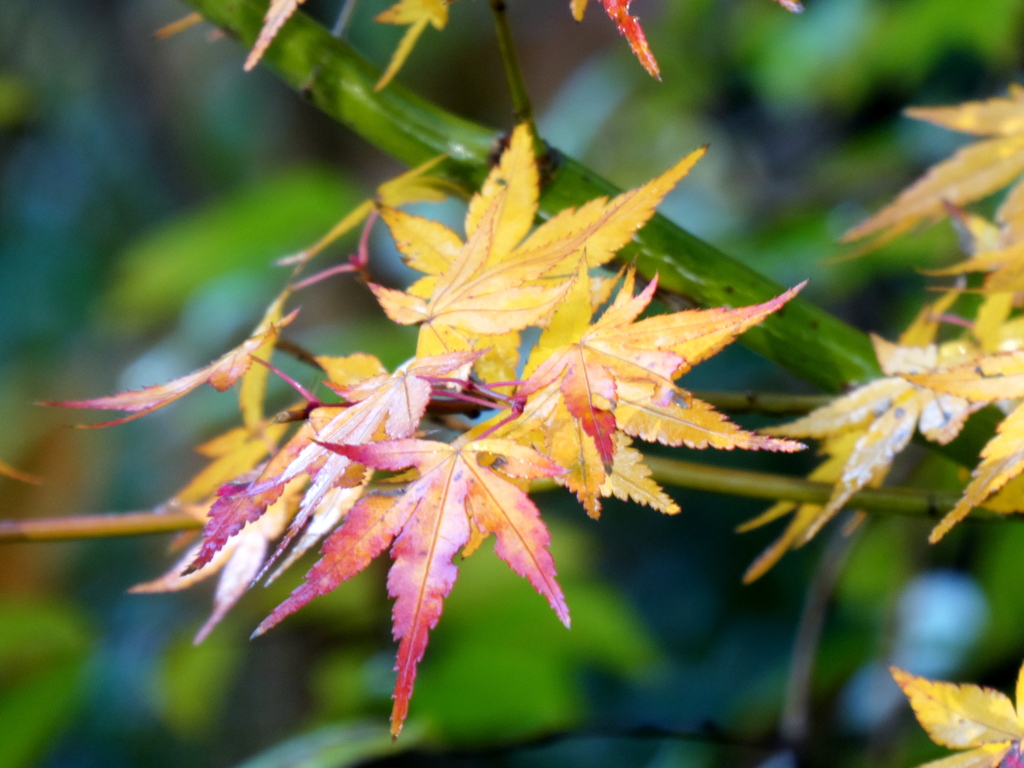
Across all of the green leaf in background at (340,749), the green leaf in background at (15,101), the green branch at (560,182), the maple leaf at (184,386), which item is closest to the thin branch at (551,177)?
the green branch at (560,182)

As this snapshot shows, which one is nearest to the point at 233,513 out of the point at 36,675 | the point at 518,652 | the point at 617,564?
the point at 518,652

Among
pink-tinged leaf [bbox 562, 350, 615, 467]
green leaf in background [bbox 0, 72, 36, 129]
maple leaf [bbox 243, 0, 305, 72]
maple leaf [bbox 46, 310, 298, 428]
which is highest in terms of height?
maple leaf [bbox 243, 0, 305, 72]

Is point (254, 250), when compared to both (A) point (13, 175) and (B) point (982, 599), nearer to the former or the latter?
(B) point (982, 599)

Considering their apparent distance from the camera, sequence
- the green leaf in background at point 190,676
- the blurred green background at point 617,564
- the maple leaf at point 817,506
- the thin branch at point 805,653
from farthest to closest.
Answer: the green leaf in background at point 190,676, the blurred green background at point 617,564, the thin branch at point 805,653, the maple leaf at point 817,506

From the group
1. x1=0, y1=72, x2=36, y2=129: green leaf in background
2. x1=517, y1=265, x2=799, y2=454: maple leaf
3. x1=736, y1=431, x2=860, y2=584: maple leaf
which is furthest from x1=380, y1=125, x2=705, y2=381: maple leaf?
x1=0, y1=72, x2=36, y2=129: green leaf in background

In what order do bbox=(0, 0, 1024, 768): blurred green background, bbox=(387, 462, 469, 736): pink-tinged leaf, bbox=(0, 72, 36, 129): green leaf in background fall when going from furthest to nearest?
bbox=(0, 72, 36, 129): green leaf in background
bbox=(0, 0, 1024, 768): blurred green background
bbox=(387, 462, 469, 736): pink-tinged leaf

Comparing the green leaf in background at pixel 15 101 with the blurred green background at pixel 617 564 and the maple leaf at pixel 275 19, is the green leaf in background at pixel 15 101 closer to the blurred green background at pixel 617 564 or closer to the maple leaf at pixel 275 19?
the blurred green background at pixel 617 564

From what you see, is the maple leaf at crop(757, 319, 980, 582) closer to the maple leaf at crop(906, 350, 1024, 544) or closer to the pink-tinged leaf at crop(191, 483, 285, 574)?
the maple leaf at crop(906, 350, 1024, 544)
